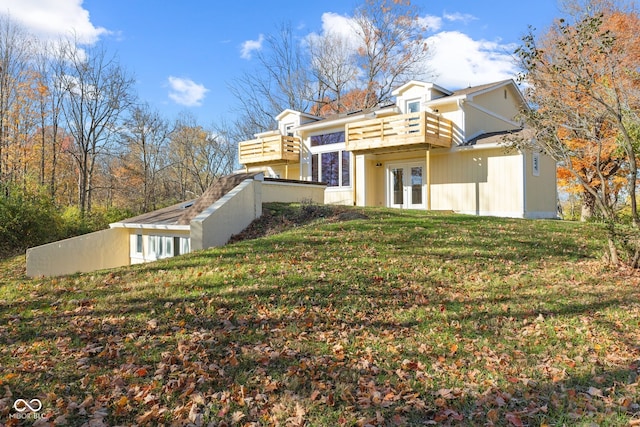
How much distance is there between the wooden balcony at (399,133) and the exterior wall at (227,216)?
7.12 m

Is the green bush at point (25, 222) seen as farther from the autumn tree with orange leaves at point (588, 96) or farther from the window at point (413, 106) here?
the autumn tree with orange leaves at point (588, 96)

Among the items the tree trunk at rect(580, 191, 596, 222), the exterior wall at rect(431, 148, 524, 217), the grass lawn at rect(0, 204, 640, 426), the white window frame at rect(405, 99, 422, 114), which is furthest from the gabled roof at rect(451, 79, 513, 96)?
the grass lawn at rect(0, 204, 640, 426)

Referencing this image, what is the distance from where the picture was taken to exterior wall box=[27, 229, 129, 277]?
482 inches

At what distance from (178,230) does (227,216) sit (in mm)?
2368

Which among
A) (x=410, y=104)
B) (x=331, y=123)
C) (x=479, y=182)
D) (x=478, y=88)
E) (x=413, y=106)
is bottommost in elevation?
(x=479, y=182)

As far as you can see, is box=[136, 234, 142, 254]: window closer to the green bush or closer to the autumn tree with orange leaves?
the green bush

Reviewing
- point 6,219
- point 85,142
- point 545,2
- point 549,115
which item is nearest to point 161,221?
point 6,219

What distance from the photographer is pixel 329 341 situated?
4.60 meters

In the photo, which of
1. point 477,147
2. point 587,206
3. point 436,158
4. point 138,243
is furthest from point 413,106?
point 138,243

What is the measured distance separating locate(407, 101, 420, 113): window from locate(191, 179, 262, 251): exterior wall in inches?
394

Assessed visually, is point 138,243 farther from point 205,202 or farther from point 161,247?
point 205,202

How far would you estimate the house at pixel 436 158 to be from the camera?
16422 millimetres

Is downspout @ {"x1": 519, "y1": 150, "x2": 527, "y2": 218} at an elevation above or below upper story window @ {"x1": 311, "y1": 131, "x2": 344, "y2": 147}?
below

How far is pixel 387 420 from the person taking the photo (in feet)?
10.6
